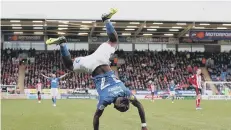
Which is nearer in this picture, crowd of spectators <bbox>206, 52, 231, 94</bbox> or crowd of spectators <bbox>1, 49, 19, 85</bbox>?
crowd of spectators <bbox>1, 49, 19, 85</bbox>

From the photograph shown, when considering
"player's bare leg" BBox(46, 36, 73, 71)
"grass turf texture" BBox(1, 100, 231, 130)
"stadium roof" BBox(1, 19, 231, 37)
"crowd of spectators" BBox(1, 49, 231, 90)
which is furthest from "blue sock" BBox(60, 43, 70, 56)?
"crowd of spectators" BBox(1, 49, 231, 90)

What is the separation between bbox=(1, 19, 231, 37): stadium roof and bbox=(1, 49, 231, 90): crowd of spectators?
3043 mm

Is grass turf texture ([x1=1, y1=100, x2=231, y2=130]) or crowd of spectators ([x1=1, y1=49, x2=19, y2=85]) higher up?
crowd of spectators ([x1=1, y1=49, x2=19, y2=85])

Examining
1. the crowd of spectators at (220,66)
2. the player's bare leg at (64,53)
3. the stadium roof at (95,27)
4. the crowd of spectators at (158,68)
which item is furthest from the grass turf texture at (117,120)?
the crowd of spectators at (220,66)

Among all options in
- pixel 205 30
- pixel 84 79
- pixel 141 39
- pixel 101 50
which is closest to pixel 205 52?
pixel 205 30

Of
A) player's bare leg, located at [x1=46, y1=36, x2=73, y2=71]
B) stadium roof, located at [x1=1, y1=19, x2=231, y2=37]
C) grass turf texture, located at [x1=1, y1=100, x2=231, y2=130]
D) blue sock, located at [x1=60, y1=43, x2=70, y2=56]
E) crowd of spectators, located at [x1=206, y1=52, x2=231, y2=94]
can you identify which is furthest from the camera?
crowd of spectators, located at [x1=206, y1=52, x2=231, y2=94]

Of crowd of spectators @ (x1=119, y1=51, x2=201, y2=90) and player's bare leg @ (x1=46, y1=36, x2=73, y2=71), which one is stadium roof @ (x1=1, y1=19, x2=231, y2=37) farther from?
player's bare leg @ (x1=46, y1=36, x2=73, y2=71)

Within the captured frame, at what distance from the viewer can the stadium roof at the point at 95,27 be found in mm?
55531

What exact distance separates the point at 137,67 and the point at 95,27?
9250 mm

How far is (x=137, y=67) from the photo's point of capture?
204 ft

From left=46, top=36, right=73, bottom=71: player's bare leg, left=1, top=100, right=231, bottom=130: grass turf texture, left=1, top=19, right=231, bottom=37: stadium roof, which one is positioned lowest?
left=1, top=100, right=231, bottom=130: grass turf texture

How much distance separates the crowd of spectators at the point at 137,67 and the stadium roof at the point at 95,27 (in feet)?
9.98

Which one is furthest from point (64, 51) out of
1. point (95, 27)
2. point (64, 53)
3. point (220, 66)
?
point (220, 66)

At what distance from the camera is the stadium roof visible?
55531 mm
